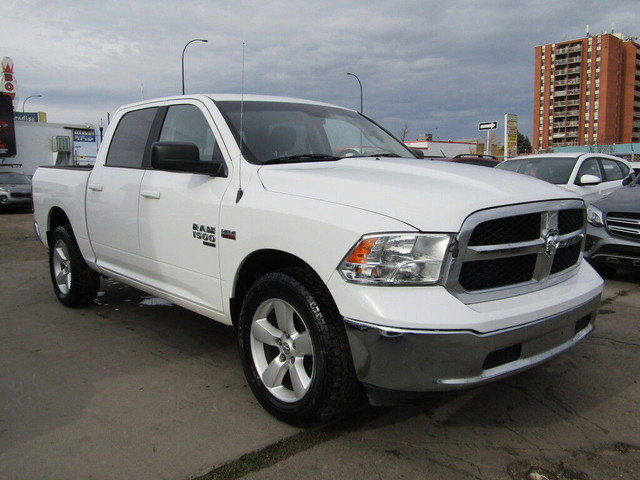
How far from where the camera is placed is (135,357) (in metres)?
3.92

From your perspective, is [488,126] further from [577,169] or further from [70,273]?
[70,273]

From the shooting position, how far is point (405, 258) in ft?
7.77

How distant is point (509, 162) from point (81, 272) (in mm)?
7529

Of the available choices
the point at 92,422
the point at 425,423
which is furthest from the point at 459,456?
the point at 92,422

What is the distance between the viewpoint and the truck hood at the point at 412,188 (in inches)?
96.0

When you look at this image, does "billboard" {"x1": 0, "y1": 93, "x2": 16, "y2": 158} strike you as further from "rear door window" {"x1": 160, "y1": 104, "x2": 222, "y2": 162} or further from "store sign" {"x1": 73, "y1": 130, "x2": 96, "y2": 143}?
"rear door window" {"x1": 160, "y1": 104, "x2": 222, "y2": 162}

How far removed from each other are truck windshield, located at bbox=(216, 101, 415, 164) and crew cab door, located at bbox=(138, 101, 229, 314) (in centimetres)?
20

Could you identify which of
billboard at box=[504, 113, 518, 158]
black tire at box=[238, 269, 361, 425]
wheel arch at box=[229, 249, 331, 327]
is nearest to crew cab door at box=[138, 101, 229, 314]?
wheel arch at box=[229, 249, 331, 327]

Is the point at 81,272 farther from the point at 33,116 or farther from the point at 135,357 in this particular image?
the point at 33,116

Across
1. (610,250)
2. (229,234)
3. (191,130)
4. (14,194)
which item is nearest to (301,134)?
(191,130)

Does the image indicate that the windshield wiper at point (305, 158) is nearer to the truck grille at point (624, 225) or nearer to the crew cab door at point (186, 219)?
the crew cab door at point (186, 219)

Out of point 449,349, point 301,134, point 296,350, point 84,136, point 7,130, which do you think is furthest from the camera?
Answer: point 84,136

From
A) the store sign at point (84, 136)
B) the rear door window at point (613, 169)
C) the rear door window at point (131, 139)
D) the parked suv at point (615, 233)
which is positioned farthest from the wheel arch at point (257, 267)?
the store sign at point (84, 136)

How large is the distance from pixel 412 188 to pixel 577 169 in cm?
698
